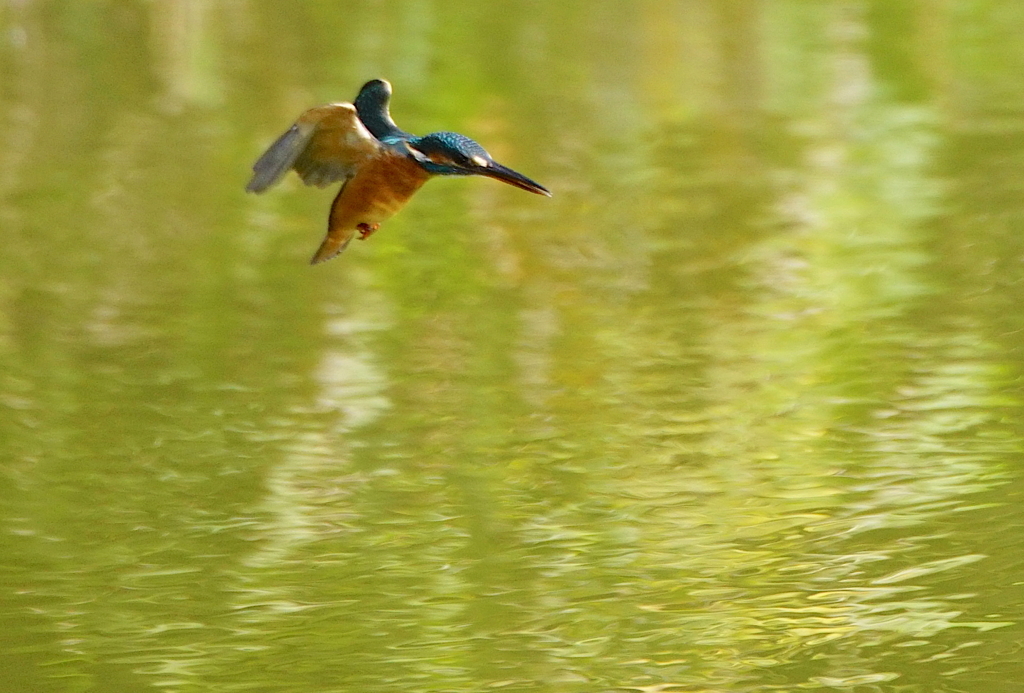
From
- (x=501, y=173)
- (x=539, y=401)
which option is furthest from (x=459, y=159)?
(x=539, y=401)

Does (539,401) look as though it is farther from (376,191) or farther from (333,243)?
(376,191)

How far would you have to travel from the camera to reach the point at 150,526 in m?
6.08

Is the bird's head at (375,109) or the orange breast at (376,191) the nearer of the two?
the orange breast at (376,191)

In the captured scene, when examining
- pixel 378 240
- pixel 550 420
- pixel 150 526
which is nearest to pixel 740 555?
pixel 550 420

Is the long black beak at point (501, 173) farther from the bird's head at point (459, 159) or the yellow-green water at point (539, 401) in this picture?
the yellow-green water at point (539, 401)

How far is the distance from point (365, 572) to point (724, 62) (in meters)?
10.2

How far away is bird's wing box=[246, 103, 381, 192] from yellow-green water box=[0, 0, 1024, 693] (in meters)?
1.60

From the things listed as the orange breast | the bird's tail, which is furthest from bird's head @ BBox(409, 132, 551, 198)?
the bird's tail

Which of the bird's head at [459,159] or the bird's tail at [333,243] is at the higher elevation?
the bird's head at [459,159]

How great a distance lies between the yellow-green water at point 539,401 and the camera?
5.14m

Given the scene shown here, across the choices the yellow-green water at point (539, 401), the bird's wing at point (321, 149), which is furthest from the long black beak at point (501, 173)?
the yellow-green water at point (539, 401)

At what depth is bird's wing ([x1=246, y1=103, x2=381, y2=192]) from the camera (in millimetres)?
3779

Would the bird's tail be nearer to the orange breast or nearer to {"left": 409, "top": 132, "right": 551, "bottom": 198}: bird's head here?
the orange breast

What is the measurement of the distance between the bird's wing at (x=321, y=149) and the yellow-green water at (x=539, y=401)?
5.27ft
